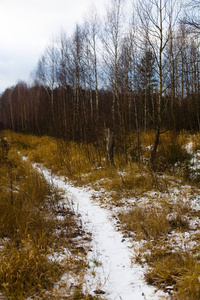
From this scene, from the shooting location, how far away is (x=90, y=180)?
751cm

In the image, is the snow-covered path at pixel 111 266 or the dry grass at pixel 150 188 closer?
the snow-covered path at pixel 111 266

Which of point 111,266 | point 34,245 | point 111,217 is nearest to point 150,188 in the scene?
point 111,217

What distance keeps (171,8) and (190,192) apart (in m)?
5.59

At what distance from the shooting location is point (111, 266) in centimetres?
298

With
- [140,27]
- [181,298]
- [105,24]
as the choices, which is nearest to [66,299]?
[181,298]

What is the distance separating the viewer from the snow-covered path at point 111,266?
7.84ft

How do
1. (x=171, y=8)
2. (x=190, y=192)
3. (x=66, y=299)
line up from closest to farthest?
(x=66, y=299) → (x=190, y=192) → (x=171, y=8)

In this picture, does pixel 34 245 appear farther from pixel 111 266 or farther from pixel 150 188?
pixel 150 188

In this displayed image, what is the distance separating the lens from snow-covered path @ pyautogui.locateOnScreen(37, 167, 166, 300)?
2.39 metres

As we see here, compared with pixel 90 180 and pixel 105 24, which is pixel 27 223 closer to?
pixel 90 180

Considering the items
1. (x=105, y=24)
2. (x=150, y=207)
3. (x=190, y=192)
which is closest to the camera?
(x=150, y=207)

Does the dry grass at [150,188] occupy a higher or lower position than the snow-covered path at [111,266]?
higher

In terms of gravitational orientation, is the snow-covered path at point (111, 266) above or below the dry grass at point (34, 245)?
below

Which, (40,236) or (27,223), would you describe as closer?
(40,236)
